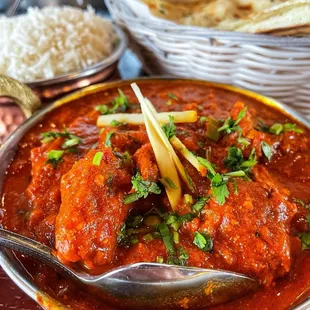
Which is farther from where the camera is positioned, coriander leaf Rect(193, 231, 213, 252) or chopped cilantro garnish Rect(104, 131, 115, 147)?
chopped cilantro garnish Rect(104, 131, 115, 147)

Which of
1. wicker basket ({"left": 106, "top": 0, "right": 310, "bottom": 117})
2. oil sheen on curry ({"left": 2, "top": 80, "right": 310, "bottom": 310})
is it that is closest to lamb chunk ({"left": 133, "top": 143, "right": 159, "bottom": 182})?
oil sheen on curry ({"left": 2, "top": 80, "right": 310, "bottom": 310})

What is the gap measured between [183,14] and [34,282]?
1.72 m

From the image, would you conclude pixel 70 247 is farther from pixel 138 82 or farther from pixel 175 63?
pixel 175 63

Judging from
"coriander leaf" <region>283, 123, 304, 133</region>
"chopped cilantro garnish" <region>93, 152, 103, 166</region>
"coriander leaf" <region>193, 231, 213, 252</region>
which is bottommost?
"coriander leaf" <region>283, 123, 304, 133</region>

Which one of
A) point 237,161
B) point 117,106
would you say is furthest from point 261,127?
point 117,106

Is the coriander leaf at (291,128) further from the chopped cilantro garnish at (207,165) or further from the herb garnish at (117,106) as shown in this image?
the herb garnish at (117,106)

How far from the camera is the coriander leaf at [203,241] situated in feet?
3.68

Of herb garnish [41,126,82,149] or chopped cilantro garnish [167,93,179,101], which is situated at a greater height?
herb garnish [41,126,82,149]

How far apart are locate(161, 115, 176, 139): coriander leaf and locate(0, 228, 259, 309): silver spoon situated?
436mm

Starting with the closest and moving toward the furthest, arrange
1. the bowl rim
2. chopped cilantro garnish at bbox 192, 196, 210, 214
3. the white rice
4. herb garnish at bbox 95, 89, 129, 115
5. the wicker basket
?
chopped cilantro garnish at bbox 192, 196, 210, 214
herb garnish at bbox 95, 89, 129, 115
the wicker basket
the bowl rim
the white rice

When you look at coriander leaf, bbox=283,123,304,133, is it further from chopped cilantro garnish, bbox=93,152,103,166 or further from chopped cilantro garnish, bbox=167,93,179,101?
chopped cilantro garnish, bbox=93,152,103,166

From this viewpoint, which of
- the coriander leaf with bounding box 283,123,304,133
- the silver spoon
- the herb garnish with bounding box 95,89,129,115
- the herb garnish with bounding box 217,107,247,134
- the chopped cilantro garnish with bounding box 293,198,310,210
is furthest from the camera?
the herb garnish with bounding box 95,89,129,115

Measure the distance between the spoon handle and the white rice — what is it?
3.87ft

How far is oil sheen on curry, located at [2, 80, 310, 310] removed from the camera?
1.12 m
